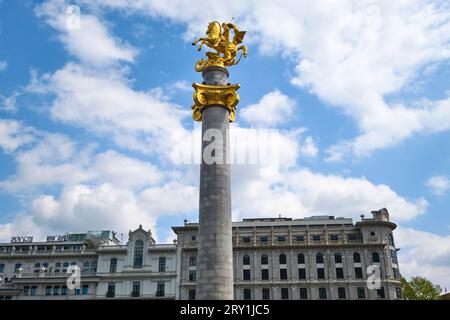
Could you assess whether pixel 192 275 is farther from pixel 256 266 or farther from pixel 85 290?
pixel 85 290

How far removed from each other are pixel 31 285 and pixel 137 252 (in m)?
17.4

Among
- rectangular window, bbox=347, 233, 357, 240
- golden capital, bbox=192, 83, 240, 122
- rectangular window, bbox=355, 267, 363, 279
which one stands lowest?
rectangular window, bbox=355, 267, 363, 279

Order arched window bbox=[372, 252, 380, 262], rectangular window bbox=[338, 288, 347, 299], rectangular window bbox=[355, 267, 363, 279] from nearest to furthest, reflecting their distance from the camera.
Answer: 1. rectangular window bbox=[338, 288, 347, 299]
2. rectangular window bbox=[355, 267, 363, 279]
3. arched window bbox=[372, 252, 380, 262]

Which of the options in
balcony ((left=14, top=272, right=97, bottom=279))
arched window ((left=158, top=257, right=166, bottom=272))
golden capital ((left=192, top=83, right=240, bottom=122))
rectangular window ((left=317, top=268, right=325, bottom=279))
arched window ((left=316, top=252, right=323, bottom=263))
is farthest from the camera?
arched window ((left=158, top=257, right=166, bottom=272))

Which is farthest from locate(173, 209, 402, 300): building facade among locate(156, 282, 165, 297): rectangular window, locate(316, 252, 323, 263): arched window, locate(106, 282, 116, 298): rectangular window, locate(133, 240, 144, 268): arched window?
locate(106, 282, 116, 298): rectangular window

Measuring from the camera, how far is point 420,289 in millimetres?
76500

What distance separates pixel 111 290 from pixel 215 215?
48.8 metres

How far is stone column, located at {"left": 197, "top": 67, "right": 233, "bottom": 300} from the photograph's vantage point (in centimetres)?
2748

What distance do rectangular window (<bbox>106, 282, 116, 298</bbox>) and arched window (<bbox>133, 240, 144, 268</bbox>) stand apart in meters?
4.47

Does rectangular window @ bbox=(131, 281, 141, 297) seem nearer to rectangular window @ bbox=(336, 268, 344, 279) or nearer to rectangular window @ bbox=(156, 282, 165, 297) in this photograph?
rectangular window @ bbox=(156, 282, 165, 297)

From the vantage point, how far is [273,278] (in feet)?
234

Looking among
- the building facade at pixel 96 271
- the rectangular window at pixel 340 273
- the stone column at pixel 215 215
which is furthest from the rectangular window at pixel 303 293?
the stone column at pixel 215 215

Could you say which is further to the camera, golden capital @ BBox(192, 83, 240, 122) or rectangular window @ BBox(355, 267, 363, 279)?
rectangular window @ BBox(355, 267, 363, 279)
